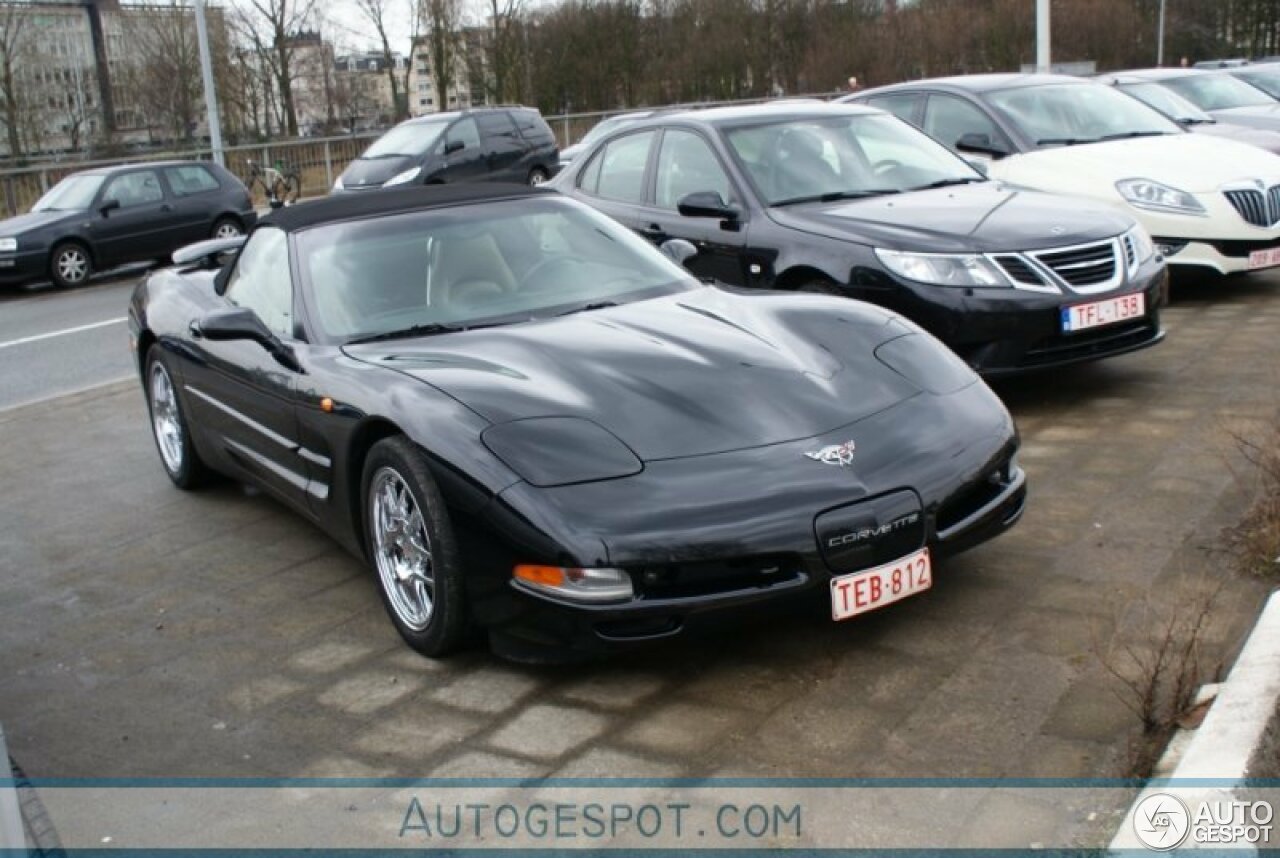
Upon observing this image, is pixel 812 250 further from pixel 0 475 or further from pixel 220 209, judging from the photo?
pixel 220 209

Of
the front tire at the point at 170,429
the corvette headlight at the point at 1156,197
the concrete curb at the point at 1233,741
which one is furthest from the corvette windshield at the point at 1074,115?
the concrete curb at the point at 1233,741

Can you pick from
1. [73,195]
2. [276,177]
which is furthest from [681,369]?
[276,177]

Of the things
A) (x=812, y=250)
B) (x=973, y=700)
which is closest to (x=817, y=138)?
(x=812, y=250)

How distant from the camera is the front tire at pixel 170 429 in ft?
20.7

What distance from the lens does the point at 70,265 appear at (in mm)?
17047

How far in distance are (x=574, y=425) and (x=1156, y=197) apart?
5989 mm

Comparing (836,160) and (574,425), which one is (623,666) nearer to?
(574,425)

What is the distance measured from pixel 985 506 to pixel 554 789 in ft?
5.37

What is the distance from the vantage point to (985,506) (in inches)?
163

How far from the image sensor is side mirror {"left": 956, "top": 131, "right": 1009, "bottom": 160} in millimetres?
9234

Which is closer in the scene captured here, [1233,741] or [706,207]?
[1233,741]

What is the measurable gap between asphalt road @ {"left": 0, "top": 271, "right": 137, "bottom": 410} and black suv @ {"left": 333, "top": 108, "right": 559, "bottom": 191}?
12.9ft

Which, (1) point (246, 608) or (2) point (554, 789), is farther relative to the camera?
(1) point (246, 608)
